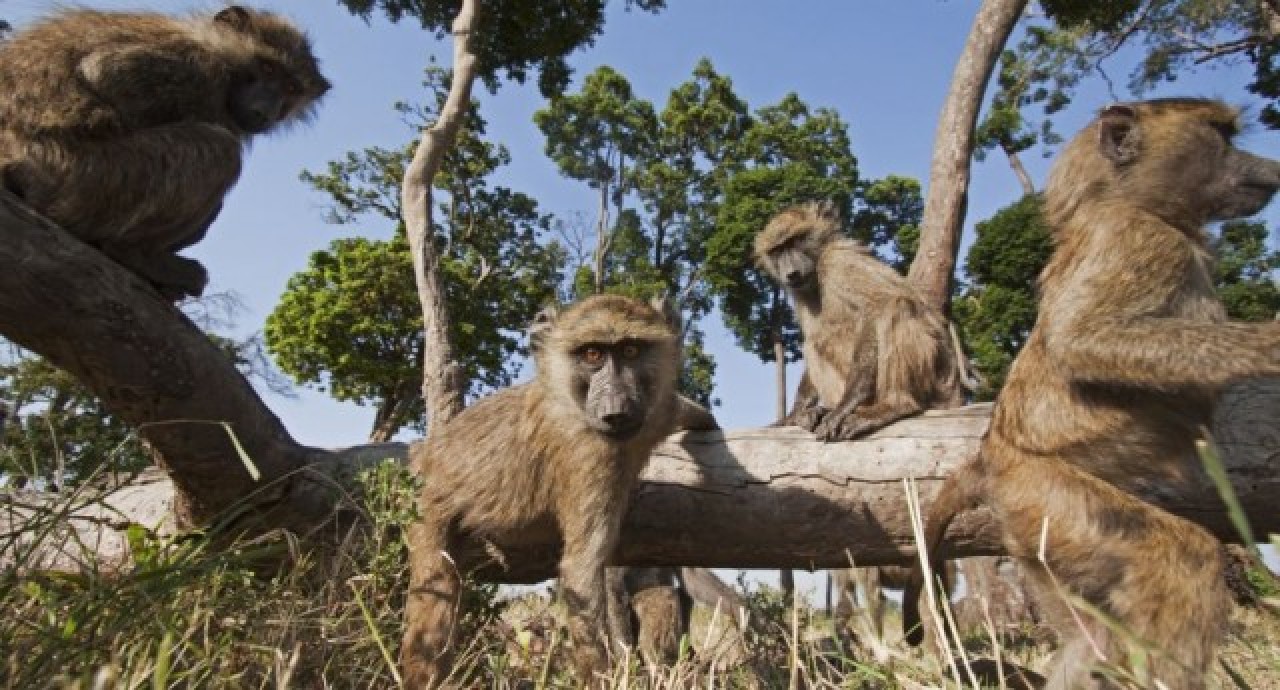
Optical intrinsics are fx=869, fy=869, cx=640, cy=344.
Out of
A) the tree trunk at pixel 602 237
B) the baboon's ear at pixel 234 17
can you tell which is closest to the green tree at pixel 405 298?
the tree trunk at pixel 602 237

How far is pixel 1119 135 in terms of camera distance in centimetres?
449

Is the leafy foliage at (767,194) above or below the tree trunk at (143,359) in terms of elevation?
above

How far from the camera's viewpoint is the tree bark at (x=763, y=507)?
188 inches

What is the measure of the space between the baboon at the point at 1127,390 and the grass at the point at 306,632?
0.38 meters

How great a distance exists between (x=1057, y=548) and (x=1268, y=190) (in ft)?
7.43

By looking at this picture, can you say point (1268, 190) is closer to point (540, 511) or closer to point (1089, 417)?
point (1089, 417)

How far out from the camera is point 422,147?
12148mm

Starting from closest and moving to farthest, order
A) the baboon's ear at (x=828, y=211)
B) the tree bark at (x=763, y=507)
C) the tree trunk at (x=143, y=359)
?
the tree trunk at (x=143, y=359) < the tree bark at (x=763, y=507) < the baboon's ear at (x=828, y=211)

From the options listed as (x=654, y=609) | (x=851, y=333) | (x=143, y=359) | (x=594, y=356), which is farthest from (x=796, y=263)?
(x=143, y=359)

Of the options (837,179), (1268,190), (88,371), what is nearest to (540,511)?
(88,371)

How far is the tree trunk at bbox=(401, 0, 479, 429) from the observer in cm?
1170

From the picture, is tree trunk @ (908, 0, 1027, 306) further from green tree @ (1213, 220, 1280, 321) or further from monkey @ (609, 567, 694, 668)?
green tree @ (1213, 220, 1280, 321)

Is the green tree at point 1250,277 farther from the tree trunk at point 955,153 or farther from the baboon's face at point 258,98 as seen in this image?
the baboon's face at point 258,98

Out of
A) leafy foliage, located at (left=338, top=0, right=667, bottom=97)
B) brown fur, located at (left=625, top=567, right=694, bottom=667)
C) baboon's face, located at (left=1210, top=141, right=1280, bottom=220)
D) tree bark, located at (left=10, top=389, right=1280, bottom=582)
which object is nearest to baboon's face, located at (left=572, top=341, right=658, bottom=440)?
tree bark, located at (left=10, top=389, right=1280, bottom=582)
